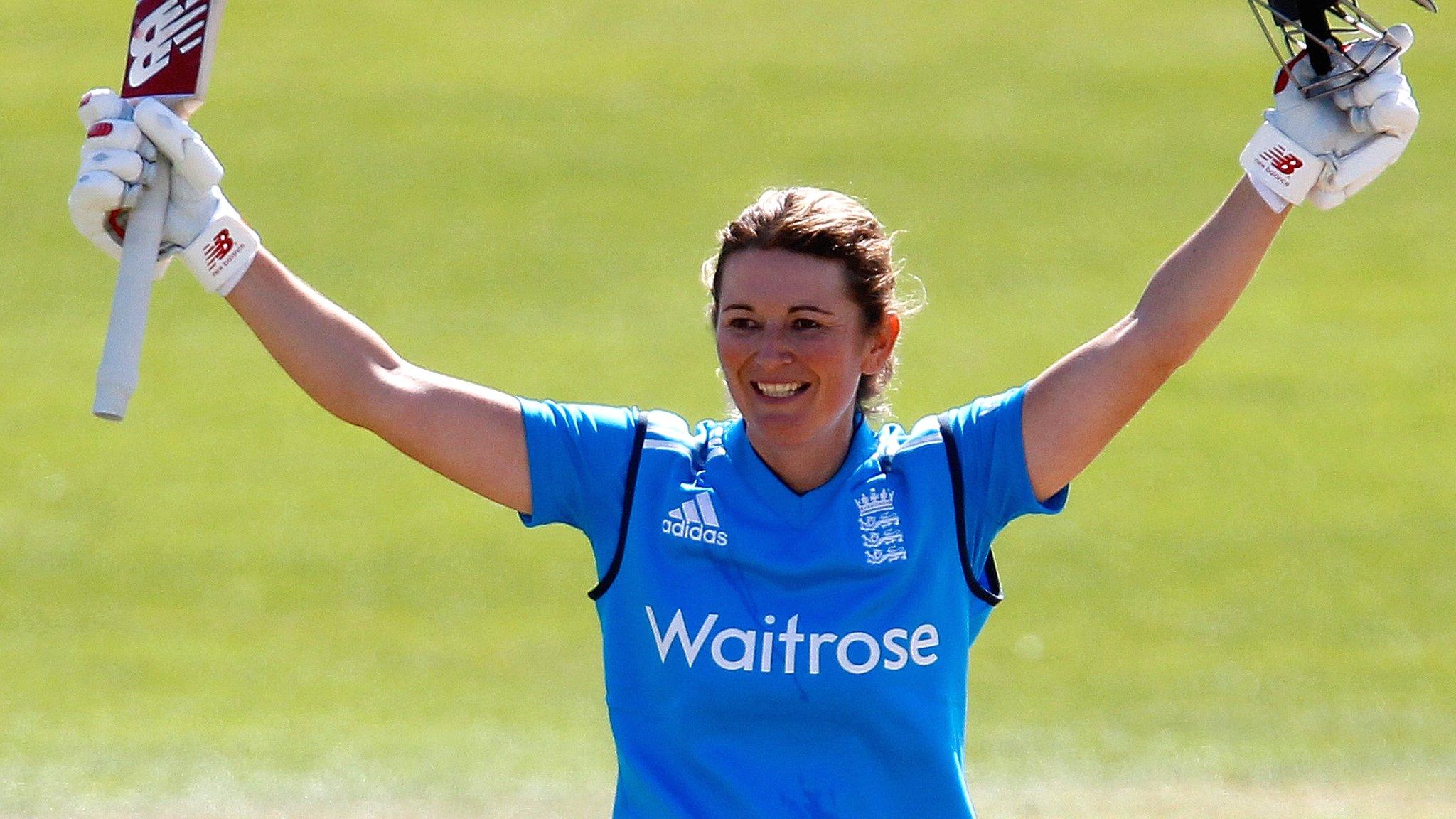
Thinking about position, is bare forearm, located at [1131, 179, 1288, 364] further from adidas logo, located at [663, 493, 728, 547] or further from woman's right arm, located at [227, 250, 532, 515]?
woman's right arm, located at [227, 250, 532, 515]

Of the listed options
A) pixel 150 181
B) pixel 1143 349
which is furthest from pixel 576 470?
pixel 1143 349

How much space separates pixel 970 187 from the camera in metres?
15.7

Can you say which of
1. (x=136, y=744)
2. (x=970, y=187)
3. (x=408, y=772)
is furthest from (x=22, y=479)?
(x=970, y=187)

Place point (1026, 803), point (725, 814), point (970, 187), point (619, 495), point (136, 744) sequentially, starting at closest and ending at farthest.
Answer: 1. point (725, 814)
2. point (619, 495)
3. point (1026, 803)
4. point (136, 744)
5. point (970, 187)

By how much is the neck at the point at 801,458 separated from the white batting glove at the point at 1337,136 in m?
0.82

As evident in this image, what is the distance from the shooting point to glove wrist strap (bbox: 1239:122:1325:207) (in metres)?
3.31

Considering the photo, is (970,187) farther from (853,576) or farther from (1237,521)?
(853,576)

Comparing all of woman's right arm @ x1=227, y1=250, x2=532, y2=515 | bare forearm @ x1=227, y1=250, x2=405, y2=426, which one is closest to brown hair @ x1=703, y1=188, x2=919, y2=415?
woman's right arm @ x1=227, y1=250, x2=532, y2=515

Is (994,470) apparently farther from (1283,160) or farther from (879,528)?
(1283,160)

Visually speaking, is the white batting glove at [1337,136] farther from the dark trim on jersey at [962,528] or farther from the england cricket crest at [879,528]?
the england cricket crest at [879,528]

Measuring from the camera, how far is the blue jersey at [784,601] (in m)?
3.20

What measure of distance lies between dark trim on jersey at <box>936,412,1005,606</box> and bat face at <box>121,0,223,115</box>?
54.3 inches

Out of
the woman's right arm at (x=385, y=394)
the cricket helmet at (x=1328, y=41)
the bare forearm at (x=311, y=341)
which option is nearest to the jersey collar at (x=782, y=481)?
the woman's right arm at (x=385, y=394)

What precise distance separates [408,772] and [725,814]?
16.4 ft
